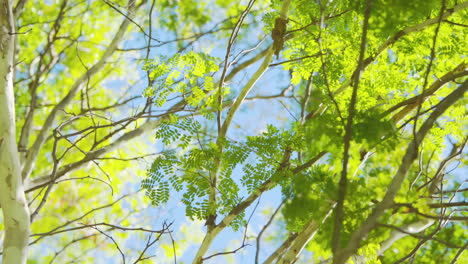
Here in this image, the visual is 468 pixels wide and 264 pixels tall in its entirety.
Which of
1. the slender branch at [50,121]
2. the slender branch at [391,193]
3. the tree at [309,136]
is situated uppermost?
the slender branch at [50,121]

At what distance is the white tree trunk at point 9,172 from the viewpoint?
8.74 ft

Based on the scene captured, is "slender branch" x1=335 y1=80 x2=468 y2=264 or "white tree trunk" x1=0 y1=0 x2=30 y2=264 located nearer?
"slender branch" x1=335 y1=80 x2=468 y2=264

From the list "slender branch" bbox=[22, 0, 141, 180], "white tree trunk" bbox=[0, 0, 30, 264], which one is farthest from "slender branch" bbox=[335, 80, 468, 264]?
"slender branch" bbox=[22, 0, 141, 180]

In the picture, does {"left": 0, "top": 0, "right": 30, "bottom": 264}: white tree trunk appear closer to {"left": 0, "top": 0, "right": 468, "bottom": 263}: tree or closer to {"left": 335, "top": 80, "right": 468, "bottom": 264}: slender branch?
{"left": 0, "top": 0, "right": 468, "bottom": 263}: tree

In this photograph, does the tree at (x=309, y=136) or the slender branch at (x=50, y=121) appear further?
the slender branch at (x=50, y=121)

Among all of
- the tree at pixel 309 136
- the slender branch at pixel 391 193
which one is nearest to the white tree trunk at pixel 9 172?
the tree at pixel 309 136

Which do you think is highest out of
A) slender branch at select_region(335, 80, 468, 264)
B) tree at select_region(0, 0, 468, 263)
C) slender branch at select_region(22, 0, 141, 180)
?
slender branch at select_region(22, 0, 141, 180)

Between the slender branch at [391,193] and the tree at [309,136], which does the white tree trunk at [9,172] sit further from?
the slender branch at [391,193]

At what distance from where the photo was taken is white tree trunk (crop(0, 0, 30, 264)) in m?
2.66

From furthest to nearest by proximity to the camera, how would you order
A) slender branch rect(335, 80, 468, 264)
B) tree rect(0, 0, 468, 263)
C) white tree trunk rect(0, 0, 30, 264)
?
white tree trunk rect(0, 0, 30, 264)
tree rect(0, 0, 468, 263)
slender branch rect(335, 80, 468, 264)

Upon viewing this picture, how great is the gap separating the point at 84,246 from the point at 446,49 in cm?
587

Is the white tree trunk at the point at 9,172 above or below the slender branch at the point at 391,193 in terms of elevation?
above

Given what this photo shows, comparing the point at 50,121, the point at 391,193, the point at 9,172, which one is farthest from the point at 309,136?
the point at 50,121

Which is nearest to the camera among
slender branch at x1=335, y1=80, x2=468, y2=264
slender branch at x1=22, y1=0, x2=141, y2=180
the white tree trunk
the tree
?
slender branch at x1=335, y1=80, x2=468, y2=264
